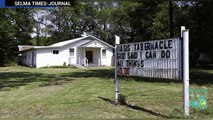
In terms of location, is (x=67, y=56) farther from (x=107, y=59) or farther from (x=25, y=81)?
(x=25, y=81)

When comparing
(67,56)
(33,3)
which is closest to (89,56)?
(67,56)

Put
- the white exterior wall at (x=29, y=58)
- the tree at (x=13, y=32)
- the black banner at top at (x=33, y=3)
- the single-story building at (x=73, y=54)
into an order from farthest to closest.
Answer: the tree at (x=13, y=32), the white exterior wall at (x=29, y=58), the single-story building at (x=73, y=54), the black banner at top at (x=33, y=3)

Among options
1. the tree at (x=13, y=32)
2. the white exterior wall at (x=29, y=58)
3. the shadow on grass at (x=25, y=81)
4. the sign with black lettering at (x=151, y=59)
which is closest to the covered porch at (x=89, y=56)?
the white exterior wall at (x=29, y=58)

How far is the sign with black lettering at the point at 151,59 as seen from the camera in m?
6.27

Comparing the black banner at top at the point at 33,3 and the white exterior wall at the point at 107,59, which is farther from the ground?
the black banner at top at the point at 33,3

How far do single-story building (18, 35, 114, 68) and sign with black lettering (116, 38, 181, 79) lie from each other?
2615cm

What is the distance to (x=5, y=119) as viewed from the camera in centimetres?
609

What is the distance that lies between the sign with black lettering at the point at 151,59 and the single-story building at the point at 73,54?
2615 cm

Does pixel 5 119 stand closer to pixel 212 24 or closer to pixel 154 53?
pixel 154 53

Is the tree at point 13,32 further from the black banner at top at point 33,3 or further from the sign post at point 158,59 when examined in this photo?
the sign post at point 158,59

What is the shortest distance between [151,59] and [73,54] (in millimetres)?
28661

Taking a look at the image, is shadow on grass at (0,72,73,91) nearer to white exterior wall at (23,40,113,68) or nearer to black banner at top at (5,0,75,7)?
black banner at top at (5,0,75,7)

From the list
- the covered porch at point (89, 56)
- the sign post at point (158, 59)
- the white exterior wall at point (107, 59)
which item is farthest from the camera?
the white exterior wall at point (107, 59)

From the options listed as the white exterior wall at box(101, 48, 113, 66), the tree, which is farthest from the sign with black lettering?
the tree
